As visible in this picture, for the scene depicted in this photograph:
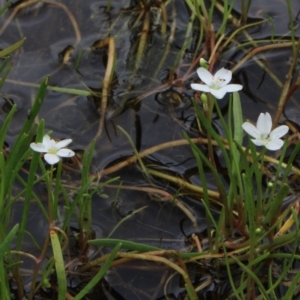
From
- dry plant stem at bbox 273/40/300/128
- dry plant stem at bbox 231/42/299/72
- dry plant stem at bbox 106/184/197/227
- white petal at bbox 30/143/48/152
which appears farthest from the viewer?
dry plant stem at bbox 231/42/299/72

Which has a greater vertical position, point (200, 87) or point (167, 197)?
point (200, 87)

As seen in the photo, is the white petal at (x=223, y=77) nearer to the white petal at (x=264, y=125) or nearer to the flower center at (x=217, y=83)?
the flower center at (x=217, y=83)

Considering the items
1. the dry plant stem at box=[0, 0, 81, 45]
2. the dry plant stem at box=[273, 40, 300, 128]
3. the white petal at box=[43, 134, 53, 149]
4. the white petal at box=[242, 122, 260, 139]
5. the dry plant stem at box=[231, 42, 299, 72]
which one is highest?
the white petal at box=[43, 134, 53, 149]

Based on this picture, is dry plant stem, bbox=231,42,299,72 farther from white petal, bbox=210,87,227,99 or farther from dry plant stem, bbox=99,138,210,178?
white petal, bbox=210,87,227,99

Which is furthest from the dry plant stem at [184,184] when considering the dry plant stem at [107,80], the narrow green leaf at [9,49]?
the narrow green leaf at [9,49]

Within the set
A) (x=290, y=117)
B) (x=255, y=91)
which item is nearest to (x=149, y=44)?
(x=255, y=91)

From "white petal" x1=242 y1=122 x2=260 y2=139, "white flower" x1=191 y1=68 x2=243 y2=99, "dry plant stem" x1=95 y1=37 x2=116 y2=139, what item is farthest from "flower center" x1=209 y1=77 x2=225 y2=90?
"dry plant stem" x1=95 y1=37 x2=116 y2=139

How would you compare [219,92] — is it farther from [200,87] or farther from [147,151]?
[147,151]

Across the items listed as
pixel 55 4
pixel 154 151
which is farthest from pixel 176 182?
pixel 55 4
